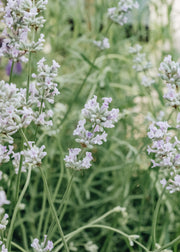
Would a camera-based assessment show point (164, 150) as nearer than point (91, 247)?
Yes

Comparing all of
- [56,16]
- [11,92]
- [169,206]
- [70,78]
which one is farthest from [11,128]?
[56,16]

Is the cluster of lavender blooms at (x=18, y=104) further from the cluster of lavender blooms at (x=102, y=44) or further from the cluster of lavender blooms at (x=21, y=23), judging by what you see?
the cluster of lavender blooms at (x=102, y=44)

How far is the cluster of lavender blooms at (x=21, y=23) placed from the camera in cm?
42

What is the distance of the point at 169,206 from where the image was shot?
2.74ft

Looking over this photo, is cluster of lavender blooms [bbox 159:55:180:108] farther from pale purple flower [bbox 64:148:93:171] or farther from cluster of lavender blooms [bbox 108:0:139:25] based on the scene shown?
cluster of lavender blooms [bbox 108:0:139:25]

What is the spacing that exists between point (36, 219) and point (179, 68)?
0.62 m

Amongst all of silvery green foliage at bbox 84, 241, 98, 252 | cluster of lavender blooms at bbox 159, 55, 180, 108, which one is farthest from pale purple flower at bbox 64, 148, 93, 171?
silvery green foliage at bbox 84, 241, 98, 252

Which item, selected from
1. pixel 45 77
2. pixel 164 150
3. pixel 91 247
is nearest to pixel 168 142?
pixel 164 150

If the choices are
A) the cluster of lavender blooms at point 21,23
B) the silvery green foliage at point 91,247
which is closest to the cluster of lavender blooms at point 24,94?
the cluster of lavender blooms at point 21,23

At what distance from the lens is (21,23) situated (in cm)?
44

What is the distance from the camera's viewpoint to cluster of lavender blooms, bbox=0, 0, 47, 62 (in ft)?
1.38

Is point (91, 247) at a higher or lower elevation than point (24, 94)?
lower

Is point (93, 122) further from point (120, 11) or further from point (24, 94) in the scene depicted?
point (120, 11)

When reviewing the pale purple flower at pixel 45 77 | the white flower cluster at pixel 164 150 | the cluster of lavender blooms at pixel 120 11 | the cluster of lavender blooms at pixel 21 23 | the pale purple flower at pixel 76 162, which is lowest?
the pale purple flower at pixel 76 162
